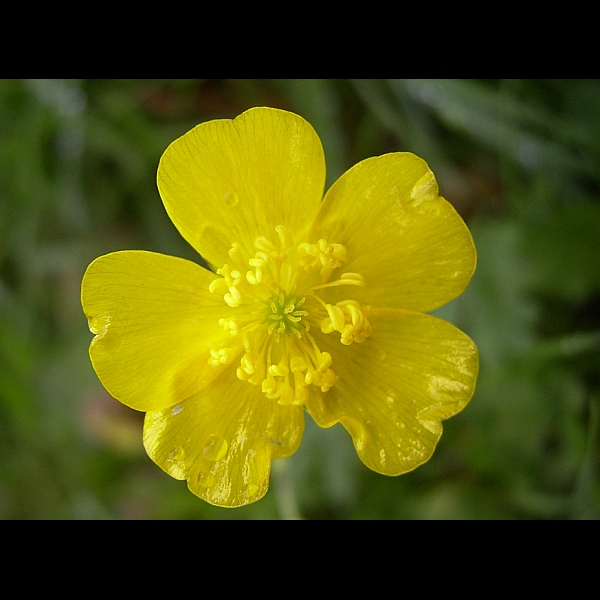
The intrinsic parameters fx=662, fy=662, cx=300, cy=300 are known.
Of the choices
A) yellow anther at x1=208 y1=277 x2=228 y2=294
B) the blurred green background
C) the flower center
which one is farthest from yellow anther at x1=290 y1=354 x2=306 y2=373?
the blurred green background

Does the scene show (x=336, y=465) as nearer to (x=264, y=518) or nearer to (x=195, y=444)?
(x=264, y=518)

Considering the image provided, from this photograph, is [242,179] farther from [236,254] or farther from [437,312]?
[437,312]

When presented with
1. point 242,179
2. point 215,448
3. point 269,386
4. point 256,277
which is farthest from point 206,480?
point 242,179

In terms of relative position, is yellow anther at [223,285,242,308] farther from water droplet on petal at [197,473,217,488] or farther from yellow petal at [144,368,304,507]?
water droplet on petal at [197,473,217,488]

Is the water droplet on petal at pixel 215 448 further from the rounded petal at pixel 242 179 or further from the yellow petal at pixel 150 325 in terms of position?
the rounded petal at pixel 242 179

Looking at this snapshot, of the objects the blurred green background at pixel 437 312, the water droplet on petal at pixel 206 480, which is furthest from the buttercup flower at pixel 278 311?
the blurred green background at pixel 437 312

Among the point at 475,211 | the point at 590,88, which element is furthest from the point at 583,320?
the point at 590,88
